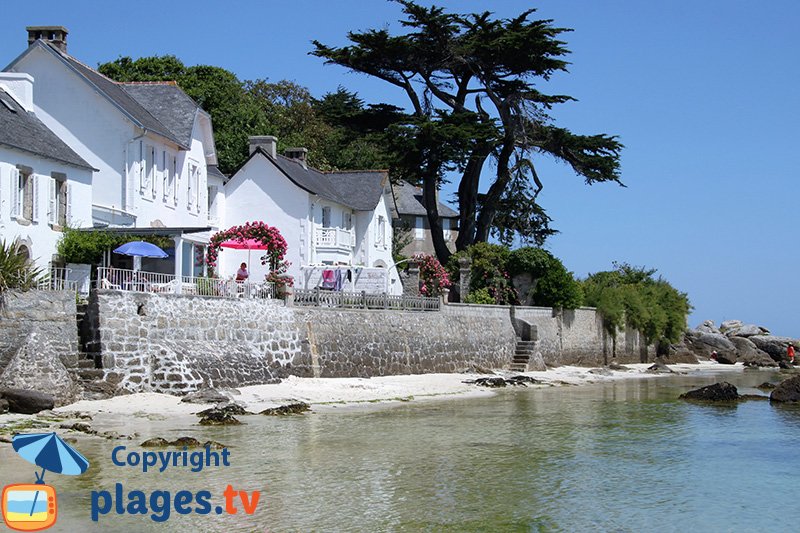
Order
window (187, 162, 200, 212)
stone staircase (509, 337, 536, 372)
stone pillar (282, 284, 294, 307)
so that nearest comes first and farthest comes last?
stone pillar (282, 284, 294, 307)
window (187, 162, 200, 212)
stone staircase (509, 337, 536, 372)

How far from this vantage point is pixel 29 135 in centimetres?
2848

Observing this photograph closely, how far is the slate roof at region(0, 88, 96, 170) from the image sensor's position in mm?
27000

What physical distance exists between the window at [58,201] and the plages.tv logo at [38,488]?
1529 cm

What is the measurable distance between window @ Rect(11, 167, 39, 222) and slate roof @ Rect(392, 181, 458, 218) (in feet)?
141

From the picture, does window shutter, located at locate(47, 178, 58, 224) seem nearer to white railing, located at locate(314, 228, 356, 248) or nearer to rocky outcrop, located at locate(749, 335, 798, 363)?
white railing, located at locate(314, 228, 356, 248)

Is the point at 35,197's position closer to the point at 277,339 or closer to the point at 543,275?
the point at 277,339

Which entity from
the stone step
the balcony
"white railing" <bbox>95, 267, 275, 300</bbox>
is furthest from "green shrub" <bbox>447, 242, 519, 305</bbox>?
the stone step

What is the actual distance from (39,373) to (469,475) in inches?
438

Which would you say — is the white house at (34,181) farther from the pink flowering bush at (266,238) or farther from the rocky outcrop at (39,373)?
the pink flowering bush at (266,238)

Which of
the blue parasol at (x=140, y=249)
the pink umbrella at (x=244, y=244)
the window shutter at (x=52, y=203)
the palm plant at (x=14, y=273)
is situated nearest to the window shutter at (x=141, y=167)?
the pink umbrella at (x=244, y=244)

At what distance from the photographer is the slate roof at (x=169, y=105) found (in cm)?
3688

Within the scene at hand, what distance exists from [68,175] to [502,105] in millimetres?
26138

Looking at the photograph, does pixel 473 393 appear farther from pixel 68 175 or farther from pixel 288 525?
pixel 288 525

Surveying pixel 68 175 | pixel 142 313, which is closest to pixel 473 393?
pixel 142 313
